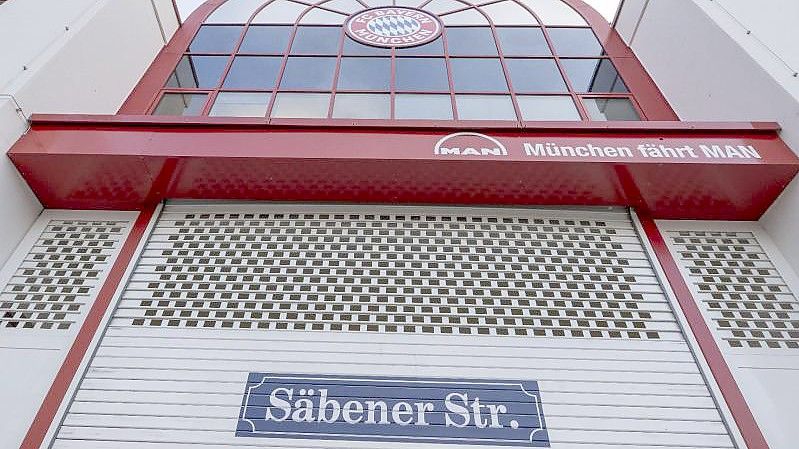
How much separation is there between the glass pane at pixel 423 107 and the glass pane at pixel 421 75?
176 millimetres

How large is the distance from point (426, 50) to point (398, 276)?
440cm

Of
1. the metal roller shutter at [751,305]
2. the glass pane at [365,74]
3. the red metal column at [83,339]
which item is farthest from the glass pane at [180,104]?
the metal roller shutter at [751,305]

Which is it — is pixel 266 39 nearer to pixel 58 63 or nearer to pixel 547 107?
pixel 58 63

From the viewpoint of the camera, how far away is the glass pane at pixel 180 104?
717 cm

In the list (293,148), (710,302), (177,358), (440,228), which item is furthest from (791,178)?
(177,358)

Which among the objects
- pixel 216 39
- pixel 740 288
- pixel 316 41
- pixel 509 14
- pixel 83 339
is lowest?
pixel 83 339

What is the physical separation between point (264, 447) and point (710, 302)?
3.76 m

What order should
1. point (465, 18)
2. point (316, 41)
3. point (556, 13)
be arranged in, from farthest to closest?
1. point (556, 13)
2. point (465, 18)
3. point (316, 41)

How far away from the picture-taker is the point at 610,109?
7.25m

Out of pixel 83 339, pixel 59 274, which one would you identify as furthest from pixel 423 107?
pixel 83 339

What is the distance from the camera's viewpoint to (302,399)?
416 cm

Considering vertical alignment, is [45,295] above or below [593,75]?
below

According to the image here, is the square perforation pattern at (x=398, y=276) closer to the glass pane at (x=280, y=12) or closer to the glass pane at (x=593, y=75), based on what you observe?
the glass pane at (x=593, y=75)

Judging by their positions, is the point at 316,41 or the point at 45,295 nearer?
the point at 45,295
